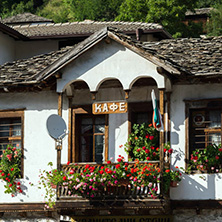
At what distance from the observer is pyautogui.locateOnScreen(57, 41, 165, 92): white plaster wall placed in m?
21.0

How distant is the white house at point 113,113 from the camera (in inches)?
810

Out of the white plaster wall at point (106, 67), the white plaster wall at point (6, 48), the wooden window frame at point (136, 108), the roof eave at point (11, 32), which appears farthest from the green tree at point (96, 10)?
the white plaster wall at point (106, 67)

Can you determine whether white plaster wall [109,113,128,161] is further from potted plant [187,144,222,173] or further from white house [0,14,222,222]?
potted plant [187,144,222,173]

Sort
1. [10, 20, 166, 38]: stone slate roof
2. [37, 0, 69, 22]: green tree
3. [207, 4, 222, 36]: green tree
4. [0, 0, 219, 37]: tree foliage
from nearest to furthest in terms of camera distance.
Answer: [10, 20, 166, 38]: stone slate roof < [0, 0, 219, 37]: tree foliage < [207, 4, 222, 36]: green tree < [37, 0, 69, 22]: green tree

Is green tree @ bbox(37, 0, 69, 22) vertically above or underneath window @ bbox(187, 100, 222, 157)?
above

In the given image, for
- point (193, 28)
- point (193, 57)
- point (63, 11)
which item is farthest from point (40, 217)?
point (63, 11)

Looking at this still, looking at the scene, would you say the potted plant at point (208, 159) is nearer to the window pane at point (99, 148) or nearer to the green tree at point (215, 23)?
the window pane at point (99, 148)

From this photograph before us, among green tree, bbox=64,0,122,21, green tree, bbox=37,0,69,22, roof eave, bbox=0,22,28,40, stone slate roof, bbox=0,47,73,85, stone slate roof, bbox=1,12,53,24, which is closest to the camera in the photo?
stone slate roof, bbox=0,47,73,85

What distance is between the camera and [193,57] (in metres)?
22.3

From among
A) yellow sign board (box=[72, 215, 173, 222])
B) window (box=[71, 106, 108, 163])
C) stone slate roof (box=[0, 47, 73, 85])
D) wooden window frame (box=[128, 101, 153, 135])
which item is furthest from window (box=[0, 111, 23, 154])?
wooden window frame (box=[128, 101, 153, 135])

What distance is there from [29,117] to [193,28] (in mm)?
30704

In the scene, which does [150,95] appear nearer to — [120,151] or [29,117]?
[120,151]

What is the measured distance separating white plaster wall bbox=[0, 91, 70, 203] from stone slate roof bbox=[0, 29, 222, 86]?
0.69m

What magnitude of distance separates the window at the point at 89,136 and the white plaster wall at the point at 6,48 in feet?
19.6
